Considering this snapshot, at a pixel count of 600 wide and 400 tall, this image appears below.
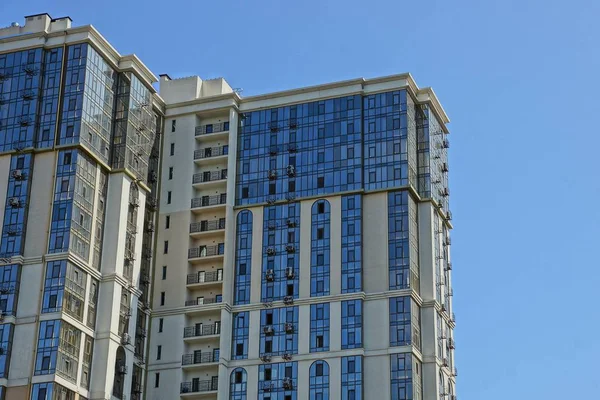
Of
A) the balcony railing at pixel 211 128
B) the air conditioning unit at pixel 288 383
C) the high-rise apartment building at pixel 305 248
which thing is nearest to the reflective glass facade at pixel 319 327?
the high-rise apartment building at pixel 305 248

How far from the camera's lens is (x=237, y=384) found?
104000 millimetres

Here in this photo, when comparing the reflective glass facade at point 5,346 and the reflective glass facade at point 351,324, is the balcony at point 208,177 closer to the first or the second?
the reflective glass facade at point 351,324

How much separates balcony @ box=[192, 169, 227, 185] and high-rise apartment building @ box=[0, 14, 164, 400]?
4.74 m

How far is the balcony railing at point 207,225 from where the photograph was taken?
11044 cm

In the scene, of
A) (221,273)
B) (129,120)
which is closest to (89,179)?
(129,120)

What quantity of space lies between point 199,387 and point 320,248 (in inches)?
626

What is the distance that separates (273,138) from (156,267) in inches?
629

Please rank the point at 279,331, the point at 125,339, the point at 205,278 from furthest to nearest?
the point at 205,278 → the point at 279,331 → the point at 125,339

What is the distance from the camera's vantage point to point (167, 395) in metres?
105

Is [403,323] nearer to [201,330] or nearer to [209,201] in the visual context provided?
[201,330]

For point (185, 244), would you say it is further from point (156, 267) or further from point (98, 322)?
point (98, 322)

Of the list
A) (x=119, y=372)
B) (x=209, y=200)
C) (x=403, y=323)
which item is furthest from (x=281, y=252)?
(x=119, y=372)

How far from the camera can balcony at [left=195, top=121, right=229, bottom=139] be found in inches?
4488

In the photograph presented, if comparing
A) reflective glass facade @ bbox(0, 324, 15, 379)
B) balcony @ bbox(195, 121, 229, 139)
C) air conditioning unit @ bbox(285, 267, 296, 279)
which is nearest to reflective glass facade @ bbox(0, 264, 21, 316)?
reflective glass facade @ bbox(0, 324, 15, 379)
